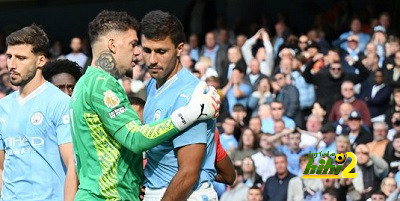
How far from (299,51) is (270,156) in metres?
3.92

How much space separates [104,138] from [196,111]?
2.02ft

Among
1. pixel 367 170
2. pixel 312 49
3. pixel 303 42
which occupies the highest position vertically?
pixel 303 42

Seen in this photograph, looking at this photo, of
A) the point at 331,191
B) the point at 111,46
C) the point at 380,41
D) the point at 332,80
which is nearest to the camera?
the point at 111,46

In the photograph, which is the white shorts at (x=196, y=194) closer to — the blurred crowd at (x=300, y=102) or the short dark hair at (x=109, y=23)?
the short dark hair at (x=109, y=23)

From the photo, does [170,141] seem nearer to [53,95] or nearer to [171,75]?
[171,75]

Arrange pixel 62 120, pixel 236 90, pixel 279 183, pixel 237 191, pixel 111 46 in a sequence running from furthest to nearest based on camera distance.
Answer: pixel 236 90 < pixel 237 191 < pixel 279 183 < pixel 62 120 < pixel 111 46

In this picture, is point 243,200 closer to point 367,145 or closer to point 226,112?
point 367,145

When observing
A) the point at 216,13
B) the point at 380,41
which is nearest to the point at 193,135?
the point at 380,41

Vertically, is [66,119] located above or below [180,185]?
above

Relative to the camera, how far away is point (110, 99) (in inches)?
257

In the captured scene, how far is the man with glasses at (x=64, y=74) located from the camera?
8430mm

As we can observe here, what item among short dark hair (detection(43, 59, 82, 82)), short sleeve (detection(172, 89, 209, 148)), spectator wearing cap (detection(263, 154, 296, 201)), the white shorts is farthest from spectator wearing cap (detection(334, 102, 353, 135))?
short sleeve (detection(172, 89, 209, 148))

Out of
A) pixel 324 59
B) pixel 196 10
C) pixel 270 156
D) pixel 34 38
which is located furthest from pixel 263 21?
pixel 34 38

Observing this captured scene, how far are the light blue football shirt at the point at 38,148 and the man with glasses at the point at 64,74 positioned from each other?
0.90 m
